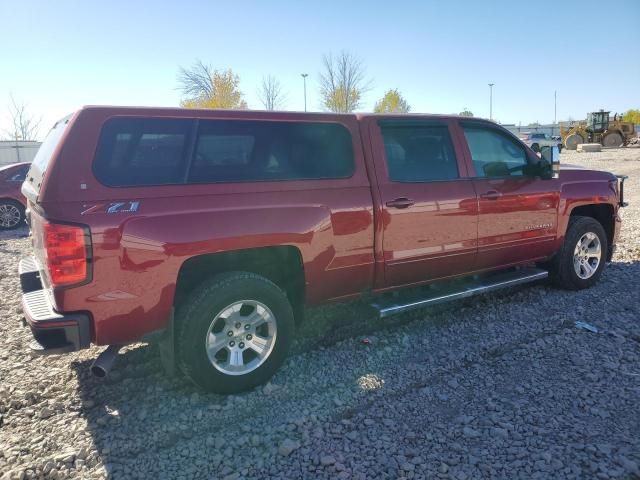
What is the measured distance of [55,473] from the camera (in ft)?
8.58

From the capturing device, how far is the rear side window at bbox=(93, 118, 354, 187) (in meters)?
3.02

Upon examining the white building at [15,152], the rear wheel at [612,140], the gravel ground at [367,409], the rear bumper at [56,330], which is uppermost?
the white building at [15,152]

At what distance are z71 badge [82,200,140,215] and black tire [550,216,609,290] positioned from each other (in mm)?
4416

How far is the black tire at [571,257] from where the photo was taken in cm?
529

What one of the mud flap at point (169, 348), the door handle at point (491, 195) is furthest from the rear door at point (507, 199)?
the mud flap at point (169, 348)

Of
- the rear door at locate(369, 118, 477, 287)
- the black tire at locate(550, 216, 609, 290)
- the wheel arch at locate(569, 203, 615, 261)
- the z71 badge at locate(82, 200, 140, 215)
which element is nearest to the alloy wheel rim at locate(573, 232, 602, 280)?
the black tire at locate(550, 216, 609, 290)

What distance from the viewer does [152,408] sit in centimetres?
325

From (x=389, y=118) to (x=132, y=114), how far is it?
211 cm

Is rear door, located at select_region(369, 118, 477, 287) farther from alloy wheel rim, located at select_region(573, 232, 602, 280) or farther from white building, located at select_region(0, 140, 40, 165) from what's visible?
white building, located at select_region(0, 140, 40, 165)

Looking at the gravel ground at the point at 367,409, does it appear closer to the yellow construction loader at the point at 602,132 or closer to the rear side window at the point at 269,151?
the rear side window at the point at 269,151

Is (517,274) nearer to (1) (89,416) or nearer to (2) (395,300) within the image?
(2) (395,300)

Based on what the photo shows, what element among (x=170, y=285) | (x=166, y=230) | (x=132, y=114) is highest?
(x=132, y=114)

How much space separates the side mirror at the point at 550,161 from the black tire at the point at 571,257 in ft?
2.50

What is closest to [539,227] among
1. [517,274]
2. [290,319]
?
[517,274]
